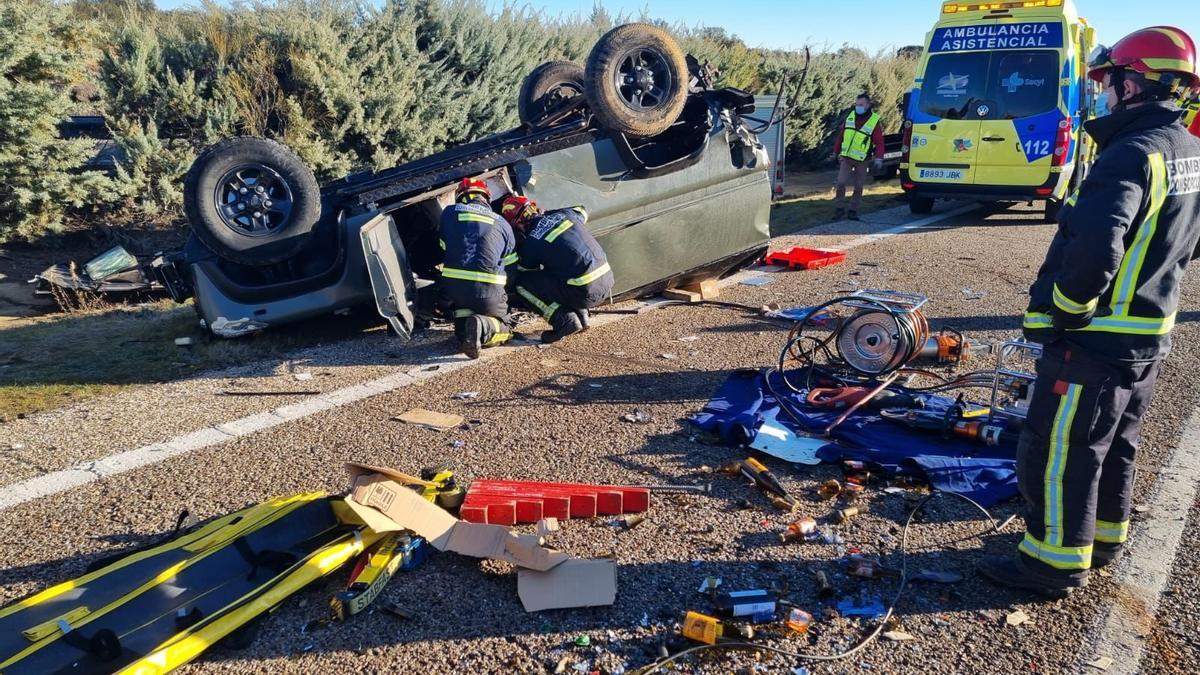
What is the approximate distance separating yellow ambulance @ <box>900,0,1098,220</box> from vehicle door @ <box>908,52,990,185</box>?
0.04ft

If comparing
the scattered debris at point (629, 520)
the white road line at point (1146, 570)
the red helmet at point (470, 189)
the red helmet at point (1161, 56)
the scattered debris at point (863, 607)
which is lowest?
the white road line at point (1146, 570)

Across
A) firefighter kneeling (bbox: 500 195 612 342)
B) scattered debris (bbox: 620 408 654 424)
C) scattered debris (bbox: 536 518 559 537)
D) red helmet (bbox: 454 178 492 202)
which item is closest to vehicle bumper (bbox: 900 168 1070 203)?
firefighter kneeling (bbox: 500 195 612 342)

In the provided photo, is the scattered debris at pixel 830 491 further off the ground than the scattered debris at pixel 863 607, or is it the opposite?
the scattered debris at pixel 830 491

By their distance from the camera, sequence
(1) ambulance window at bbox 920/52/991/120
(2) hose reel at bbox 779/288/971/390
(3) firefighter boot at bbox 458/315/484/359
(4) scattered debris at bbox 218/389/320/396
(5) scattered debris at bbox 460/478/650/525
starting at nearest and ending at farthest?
(5) scattered debris at bbox 460/478/650/525 < (2) hose reel at bbox 779/288/971/390 < (4) scattered debris at bbox 218/389/320/396 < (3) firefighter boot at bbox 458/315/484/359 < (1) ambulance window at bbox 920/52/991/120

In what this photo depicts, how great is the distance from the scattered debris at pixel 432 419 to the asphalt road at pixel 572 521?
0.07 meters

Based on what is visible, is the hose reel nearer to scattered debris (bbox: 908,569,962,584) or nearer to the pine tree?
scattered debris (bbox: 908,569,962,584)

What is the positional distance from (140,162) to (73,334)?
301 centimetres

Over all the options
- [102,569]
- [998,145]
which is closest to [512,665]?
[102,569]

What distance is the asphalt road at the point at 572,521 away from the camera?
2.46 m

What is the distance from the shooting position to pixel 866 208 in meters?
11.9

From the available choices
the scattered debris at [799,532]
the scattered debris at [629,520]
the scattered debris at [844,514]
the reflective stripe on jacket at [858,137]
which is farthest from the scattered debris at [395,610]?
the reflective stripe on jacket at [858,137]

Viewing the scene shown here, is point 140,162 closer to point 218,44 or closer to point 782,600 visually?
point 218,44

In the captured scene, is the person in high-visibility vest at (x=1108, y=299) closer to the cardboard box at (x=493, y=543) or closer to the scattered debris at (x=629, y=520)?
the scattered debris at (x=629, y=520)

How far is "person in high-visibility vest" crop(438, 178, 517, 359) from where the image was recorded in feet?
15.4
